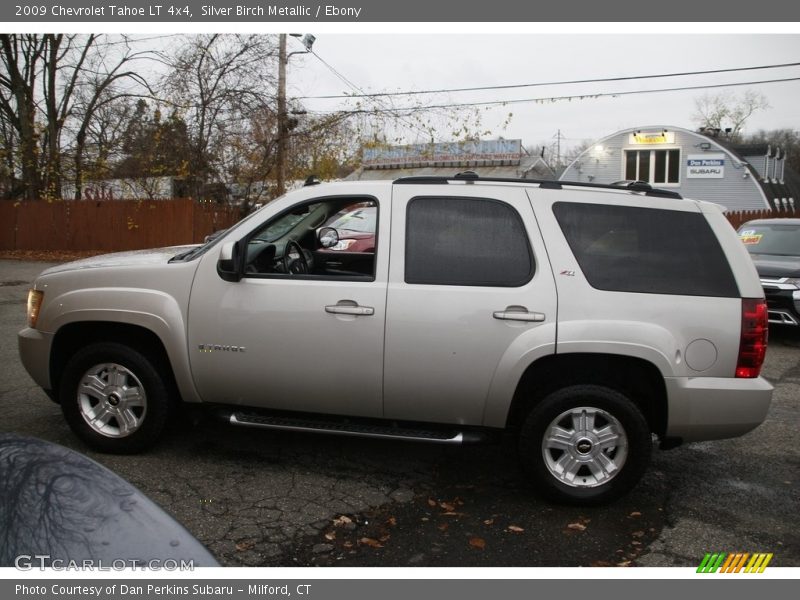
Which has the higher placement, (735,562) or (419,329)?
(419,329)

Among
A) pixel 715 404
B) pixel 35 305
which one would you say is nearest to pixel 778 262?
pixel 715 404

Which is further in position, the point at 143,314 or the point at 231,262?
the point at 143,314

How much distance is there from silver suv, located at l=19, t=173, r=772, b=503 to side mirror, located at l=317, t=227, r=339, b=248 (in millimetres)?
1011

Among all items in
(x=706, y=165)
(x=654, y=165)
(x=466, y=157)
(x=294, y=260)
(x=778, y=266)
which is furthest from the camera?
(x=654, y=165)

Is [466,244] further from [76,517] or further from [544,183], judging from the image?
[76,517]

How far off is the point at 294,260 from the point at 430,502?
1970 millimetres

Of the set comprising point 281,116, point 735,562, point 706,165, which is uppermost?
point 706,165

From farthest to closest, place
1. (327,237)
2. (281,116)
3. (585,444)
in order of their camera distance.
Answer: (281,116)
(327,237)
(585,444)

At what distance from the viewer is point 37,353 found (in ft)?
15.6

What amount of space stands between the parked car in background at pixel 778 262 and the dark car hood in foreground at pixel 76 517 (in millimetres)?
7950

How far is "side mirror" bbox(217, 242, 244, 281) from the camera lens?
14.2 feet

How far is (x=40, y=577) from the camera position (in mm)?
2156

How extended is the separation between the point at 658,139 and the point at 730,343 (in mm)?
33422

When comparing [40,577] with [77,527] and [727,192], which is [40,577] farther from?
[727,192]
